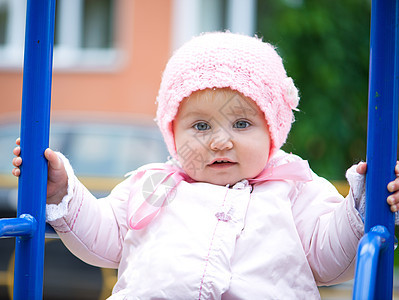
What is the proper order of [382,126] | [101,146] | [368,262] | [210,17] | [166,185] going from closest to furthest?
1. [368,262]
2. [382,126]
3. [166,185]
4. [101,146]
5. [210,17]

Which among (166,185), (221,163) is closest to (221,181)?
(221,163)

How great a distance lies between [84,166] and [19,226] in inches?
126

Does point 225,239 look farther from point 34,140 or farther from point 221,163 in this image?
point 34,140

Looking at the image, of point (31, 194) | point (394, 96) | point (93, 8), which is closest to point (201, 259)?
point (31, 194)

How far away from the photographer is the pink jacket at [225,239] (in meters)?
1.47

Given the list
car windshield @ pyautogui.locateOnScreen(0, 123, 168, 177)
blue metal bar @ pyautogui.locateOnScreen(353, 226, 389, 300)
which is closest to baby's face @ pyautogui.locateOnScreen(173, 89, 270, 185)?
blue metal bar @ pyautogui.locateOnScreen(353, 226, 389, 300)

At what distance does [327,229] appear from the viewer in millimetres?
1549

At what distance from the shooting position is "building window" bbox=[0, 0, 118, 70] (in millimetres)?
8484

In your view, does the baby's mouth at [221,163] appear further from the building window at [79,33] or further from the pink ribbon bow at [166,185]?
the building window at [79,33]

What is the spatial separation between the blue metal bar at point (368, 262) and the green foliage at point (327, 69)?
21.0ft

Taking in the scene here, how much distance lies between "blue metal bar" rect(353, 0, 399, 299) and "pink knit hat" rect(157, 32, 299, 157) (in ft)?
1.20

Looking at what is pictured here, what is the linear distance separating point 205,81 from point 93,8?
24.3 feet

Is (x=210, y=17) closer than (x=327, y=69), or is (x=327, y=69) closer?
(x=327, y=69)

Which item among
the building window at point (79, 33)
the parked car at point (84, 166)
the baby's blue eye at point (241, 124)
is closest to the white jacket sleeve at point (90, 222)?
the baby's blue eye at point (241, 124)
